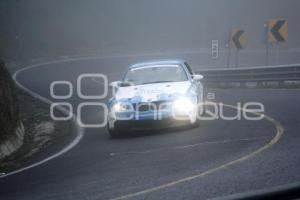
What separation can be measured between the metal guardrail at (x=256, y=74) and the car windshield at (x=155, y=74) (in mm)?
9838

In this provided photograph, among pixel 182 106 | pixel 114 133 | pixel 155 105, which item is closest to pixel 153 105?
pixel 155 105

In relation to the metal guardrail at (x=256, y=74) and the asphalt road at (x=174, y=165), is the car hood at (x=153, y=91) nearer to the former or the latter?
the asphalt road at (x=174, y=165)

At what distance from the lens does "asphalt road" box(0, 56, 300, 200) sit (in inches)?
262

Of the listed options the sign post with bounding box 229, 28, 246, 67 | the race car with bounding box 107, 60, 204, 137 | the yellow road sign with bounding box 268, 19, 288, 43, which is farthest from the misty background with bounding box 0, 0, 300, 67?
the race car with bounding box 107, 60, 204, 137

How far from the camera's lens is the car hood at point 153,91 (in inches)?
460

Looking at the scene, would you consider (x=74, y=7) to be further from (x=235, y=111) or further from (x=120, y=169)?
(x=120, y=169)

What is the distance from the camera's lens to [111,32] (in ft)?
223

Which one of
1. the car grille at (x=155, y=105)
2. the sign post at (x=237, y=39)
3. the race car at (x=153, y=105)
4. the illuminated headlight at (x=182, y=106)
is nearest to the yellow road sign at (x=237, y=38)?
the sign post at (x=237, y=39)

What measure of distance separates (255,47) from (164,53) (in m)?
9.00

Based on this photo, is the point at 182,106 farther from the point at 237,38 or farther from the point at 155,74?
the point at 237,38

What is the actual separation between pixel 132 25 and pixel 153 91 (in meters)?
57.9

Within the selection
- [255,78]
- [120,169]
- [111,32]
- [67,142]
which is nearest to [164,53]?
[111,32]

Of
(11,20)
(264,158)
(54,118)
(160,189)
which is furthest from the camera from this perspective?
(11,20)

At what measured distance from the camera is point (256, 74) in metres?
24.2
